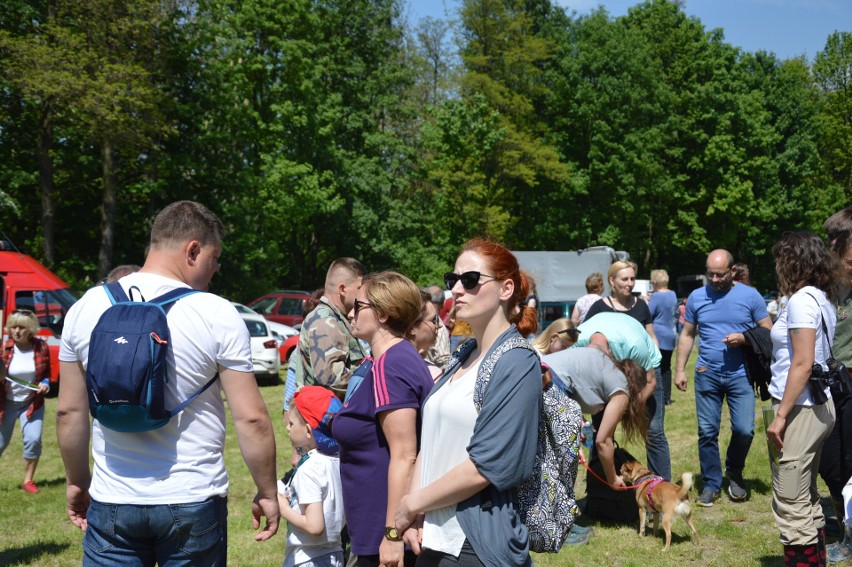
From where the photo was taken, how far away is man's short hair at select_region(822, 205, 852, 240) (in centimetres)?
469

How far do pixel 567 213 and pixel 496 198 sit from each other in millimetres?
4457

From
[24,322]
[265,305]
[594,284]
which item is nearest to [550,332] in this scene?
[594,284]

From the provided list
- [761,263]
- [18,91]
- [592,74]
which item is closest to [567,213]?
[592,74]

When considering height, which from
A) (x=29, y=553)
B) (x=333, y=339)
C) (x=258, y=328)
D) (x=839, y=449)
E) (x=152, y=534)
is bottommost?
(x=29, y=553)

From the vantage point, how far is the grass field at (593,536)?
5594mm

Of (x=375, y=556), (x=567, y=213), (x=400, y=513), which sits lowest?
(x=375, y=556)

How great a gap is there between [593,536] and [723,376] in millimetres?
1924

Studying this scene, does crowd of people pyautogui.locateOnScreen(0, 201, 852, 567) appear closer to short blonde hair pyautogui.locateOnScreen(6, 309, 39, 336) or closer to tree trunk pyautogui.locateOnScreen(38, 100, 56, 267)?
short blonde hair pyautogui.locateOnScreen(6, 309, 39, 336)

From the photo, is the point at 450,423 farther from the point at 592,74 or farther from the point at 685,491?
the point at 592,74

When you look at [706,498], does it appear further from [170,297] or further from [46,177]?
[46,177]

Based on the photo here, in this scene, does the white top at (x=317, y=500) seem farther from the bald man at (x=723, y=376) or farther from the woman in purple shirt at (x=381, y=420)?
the bald man at (x=723, y=376)

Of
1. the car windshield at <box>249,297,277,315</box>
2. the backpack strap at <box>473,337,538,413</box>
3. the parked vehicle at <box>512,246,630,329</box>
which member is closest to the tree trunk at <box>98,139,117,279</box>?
the car windshield at <box>249,297,277,315</box>

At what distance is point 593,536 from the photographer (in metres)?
6.06

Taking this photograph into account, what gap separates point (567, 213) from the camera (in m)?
37.8
